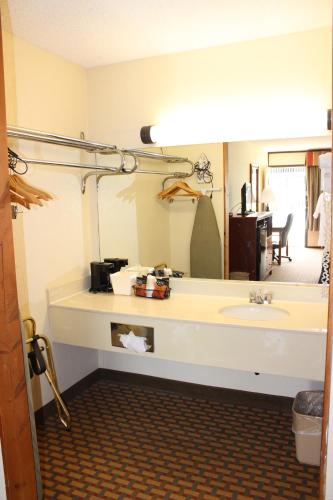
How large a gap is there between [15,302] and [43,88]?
180cm

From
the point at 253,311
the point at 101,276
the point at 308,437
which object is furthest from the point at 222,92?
the point at 308,437

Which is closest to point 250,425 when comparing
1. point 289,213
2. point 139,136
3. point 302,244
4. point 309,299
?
point 309,299

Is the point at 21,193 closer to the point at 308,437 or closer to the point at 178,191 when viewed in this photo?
the point at 178,191

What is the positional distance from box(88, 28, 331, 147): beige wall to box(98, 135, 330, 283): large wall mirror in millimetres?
93

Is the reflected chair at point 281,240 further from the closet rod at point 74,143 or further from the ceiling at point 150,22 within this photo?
the ceiling at point 150,22

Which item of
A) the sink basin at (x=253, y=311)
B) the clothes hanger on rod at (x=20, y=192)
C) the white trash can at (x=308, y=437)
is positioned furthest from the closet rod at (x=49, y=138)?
the white trash can at (x=308, y=437)

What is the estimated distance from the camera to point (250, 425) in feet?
8.45

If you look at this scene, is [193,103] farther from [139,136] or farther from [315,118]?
[315,118]

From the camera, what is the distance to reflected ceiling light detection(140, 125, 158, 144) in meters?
2.74

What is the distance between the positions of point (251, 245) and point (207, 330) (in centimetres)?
78

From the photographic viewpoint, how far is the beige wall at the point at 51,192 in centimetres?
240

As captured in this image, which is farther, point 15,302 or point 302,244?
point 302,244

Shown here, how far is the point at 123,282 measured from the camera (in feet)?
9.25

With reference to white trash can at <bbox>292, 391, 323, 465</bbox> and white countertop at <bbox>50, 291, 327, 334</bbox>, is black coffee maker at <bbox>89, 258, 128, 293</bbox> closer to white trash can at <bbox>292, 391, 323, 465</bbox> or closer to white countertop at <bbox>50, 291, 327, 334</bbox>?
white countertop at <bbox>50, 291, 327, 334</bbox>
